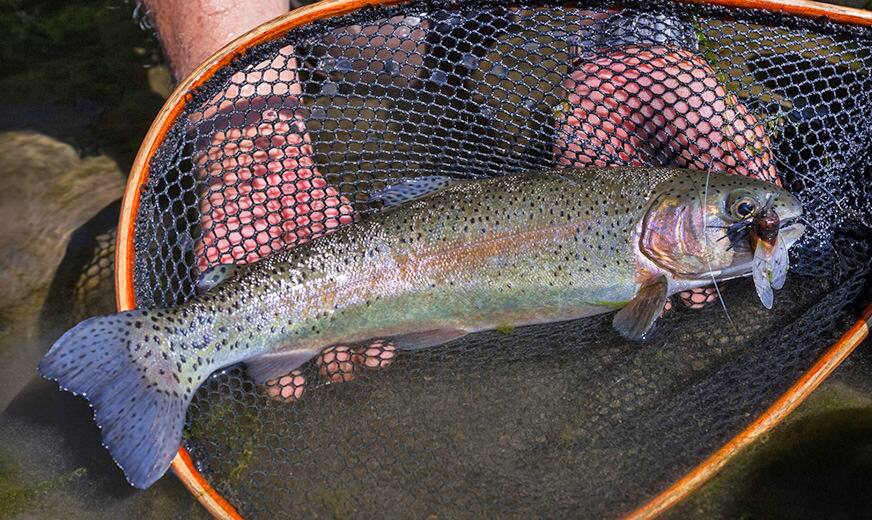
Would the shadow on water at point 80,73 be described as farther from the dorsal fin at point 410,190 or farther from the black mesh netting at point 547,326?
the dorsal fin at point 410,190

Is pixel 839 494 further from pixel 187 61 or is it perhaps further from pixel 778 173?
pixel 187 61

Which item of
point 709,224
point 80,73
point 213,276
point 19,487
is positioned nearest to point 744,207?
point 709,224

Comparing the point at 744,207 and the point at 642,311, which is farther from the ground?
the point at 744,207

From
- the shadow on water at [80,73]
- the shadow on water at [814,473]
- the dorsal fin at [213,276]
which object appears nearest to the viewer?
the dorsal fin at [213,276]

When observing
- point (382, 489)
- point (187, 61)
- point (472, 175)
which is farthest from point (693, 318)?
point (187, 61)

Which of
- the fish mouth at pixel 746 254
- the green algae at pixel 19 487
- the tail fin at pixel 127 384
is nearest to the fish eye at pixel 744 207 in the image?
the fish mouth at pixel 746 254

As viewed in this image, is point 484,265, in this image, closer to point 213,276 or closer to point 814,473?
point 213,276
